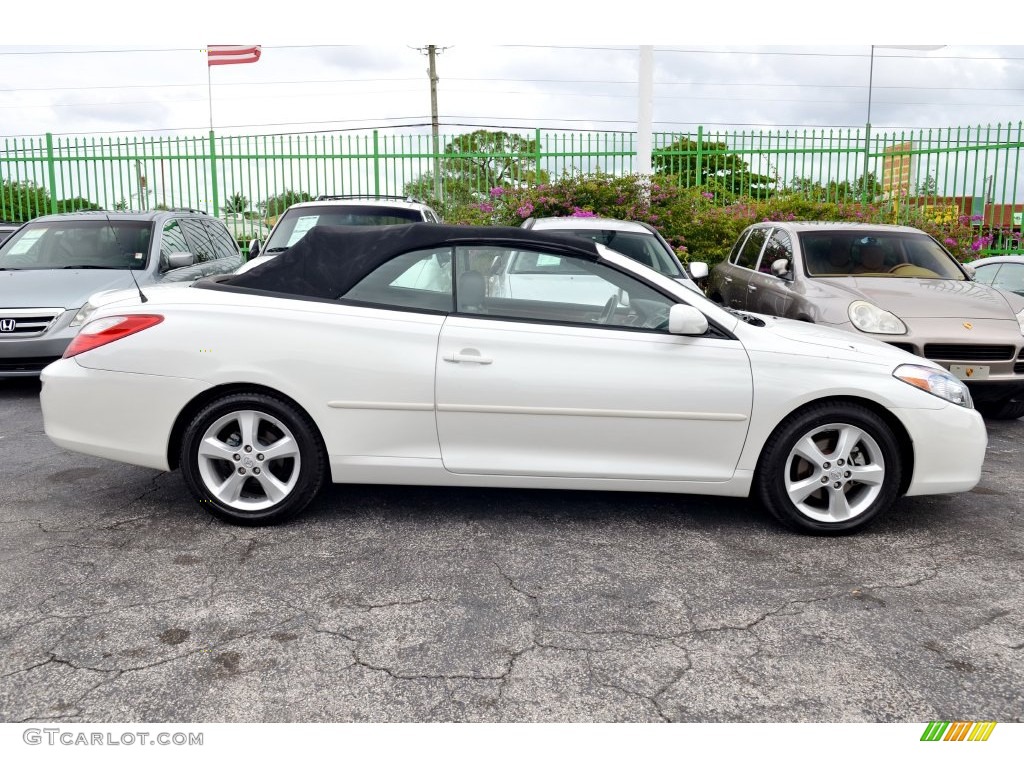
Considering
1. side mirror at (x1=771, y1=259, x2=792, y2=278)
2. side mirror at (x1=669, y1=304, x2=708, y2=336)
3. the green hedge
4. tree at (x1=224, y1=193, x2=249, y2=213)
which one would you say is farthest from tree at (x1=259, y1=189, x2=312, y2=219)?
side mirror at (x1=669, y1=304, x2=708, y2=336)

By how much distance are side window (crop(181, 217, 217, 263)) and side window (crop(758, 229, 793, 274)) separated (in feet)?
19.2

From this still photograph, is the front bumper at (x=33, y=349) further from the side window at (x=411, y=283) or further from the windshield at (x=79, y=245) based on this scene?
the side window at (x=411, y=283)

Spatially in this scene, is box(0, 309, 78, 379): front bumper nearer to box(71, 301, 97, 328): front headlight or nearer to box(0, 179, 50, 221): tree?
box(71, 301, 97, 328): front headlight

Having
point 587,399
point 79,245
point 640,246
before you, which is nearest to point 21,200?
point 79,245

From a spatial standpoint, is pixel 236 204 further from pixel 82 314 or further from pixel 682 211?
pixel 82 314

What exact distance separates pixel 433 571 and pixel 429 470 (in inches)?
24.1

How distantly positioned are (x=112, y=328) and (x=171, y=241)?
17.4 feet

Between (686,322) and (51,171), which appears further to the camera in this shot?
(51,171)

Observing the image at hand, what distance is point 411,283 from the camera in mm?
4484

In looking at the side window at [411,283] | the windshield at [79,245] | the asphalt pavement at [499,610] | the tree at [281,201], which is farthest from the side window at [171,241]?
the tree at [281,201]

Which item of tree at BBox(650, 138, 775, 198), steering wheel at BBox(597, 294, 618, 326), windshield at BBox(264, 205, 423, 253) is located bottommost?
steering wheel at BBox(597, 294, 618, 326)

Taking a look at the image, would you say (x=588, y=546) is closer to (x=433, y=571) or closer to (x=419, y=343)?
(x=433, y=571)

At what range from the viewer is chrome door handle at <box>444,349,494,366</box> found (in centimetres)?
430

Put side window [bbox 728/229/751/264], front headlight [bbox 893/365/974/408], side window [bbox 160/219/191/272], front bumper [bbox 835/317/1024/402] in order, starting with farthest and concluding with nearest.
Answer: side window [bbox 728/229/751/264] → side window [bbox 160/219/191/272] → front bumper [bbox 835/317/1024/402] → front headlight [bbox 893/365/974/408]
